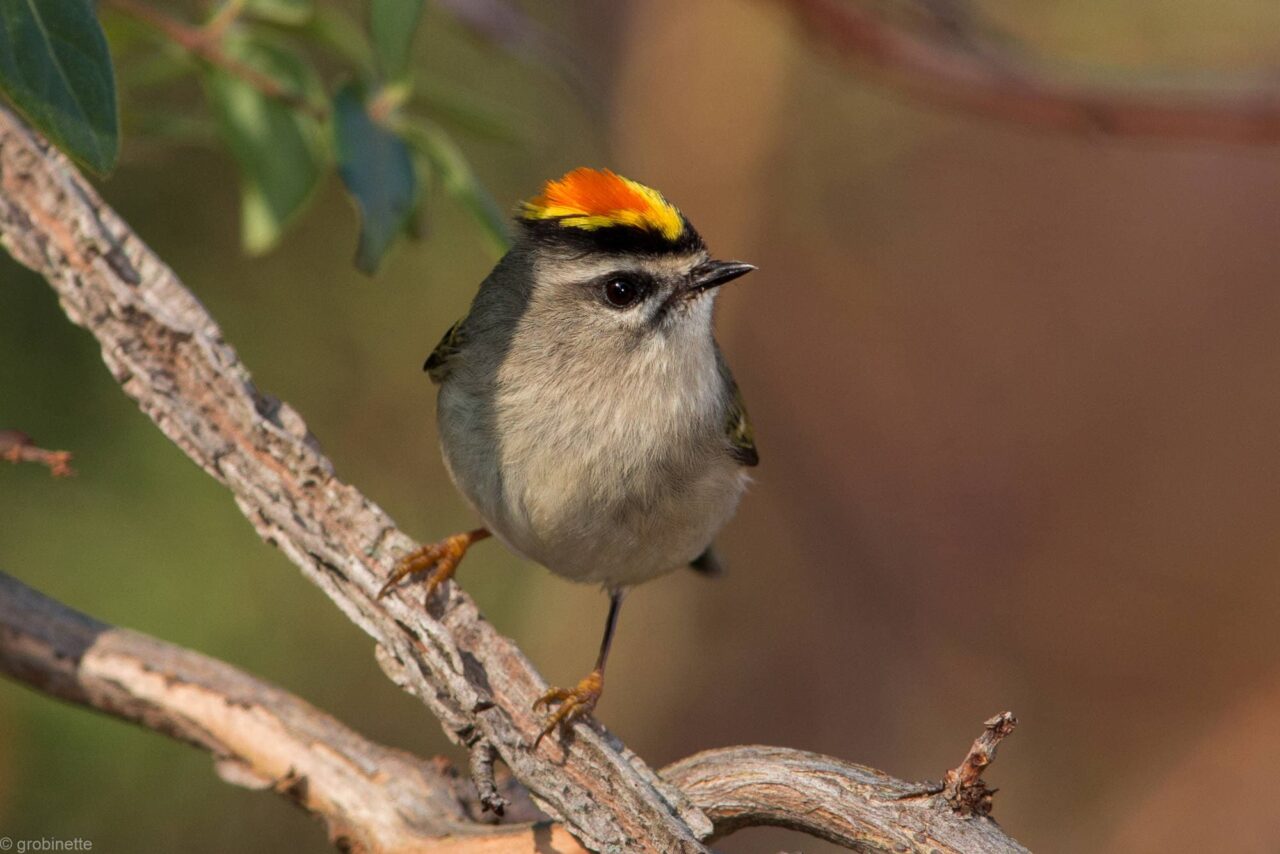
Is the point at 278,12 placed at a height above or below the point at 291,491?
above

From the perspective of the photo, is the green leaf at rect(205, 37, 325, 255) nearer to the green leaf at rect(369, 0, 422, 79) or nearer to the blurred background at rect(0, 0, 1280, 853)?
the green leaf at rect(369, 0, 422, 79)

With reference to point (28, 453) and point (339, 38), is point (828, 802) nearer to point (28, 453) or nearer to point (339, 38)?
point (28, 453)

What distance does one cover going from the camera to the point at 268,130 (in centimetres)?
250

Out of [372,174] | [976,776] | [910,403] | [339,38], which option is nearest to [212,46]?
[339,38]

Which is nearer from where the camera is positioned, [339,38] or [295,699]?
[295,699]

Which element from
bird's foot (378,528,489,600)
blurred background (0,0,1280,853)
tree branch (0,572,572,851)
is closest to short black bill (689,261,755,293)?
bird's foot (378,528,489,600)

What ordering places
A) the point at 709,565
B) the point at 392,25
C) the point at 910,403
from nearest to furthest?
the point at 392,25, the point at 709,565, the point at 910,403

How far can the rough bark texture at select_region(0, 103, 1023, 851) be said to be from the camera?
191 centimetres

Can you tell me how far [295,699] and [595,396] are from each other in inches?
31.5

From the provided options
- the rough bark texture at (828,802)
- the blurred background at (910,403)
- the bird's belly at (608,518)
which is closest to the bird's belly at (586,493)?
the bird's belly at (608,518)

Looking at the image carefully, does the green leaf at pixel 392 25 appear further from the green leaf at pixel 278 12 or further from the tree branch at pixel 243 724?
the tree branch at pixel 243 724

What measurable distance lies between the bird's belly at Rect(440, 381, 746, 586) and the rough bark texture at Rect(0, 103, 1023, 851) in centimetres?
40

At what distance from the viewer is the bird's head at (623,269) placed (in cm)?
267

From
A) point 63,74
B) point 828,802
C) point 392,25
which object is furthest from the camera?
point 392,25
